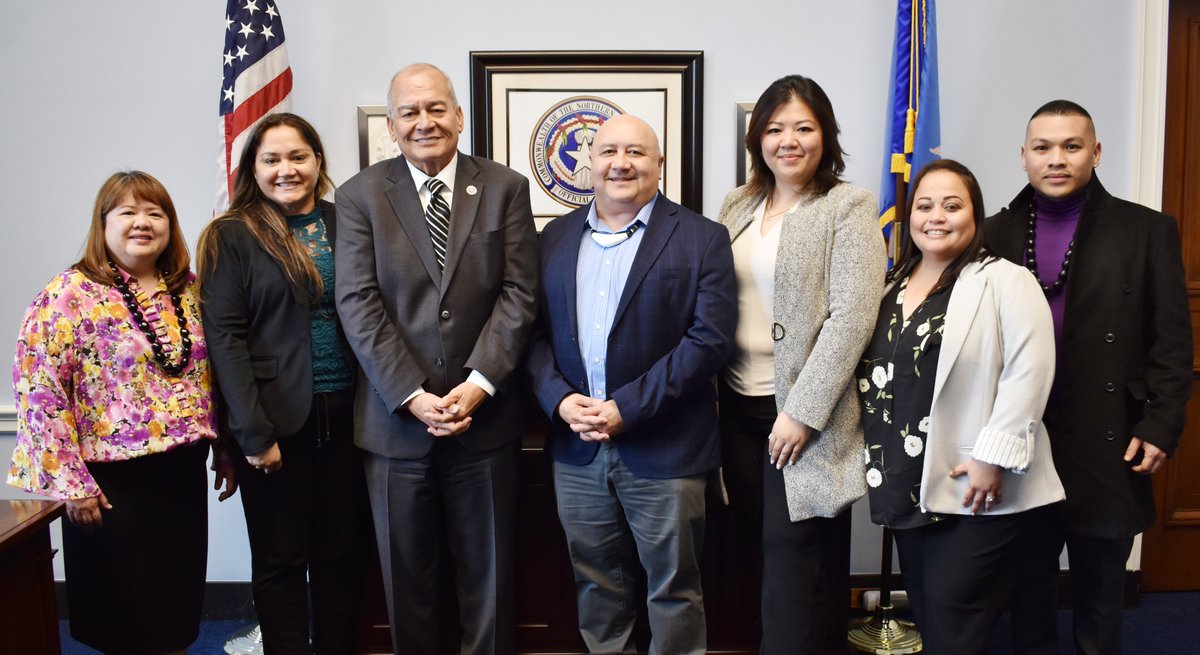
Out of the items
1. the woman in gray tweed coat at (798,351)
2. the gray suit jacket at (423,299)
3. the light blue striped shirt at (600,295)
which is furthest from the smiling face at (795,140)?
the gray suit jacket at (423,299)

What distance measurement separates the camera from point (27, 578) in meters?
1.61

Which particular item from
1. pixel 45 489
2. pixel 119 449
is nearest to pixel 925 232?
pixel 119 449

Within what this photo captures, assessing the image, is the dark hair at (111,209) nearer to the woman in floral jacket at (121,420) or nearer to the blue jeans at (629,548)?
the woman in floral jacket at (121,420)

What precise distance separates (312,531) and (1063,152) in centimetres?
224

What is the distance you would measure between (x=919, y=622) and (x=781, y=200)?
1113mm

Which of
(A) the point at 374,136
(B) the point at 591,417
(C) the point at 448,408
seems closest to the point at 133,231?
(C) the point at 448,408

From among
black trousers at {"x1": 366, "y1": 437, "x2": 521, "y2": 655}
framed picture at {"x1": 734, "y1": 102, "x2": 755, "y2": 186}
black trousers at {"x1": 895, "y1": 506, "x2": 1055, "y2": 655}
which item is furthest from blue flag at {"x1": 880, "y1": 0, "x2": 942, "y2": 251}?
black trousers at {"x1": 366, "y1": 437, "x2": 521, "y2": 655}

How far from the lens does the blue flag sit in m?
2.57

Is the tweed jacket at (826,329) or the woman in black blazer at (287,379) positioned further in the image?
the woman in black blazer at (287,379)

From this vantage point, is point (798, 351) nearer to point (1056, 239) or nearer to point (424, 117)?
point (1056, 239)

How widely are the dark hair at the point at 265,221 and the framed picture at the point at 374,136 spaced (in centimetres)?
70

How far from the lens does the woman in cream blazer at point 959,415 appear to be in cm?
165

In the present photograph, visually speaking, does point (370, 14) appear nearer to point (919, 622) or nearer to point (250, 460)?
point (250, 460)

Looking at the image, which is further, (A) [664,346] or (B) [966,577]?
(A) [664,346]
